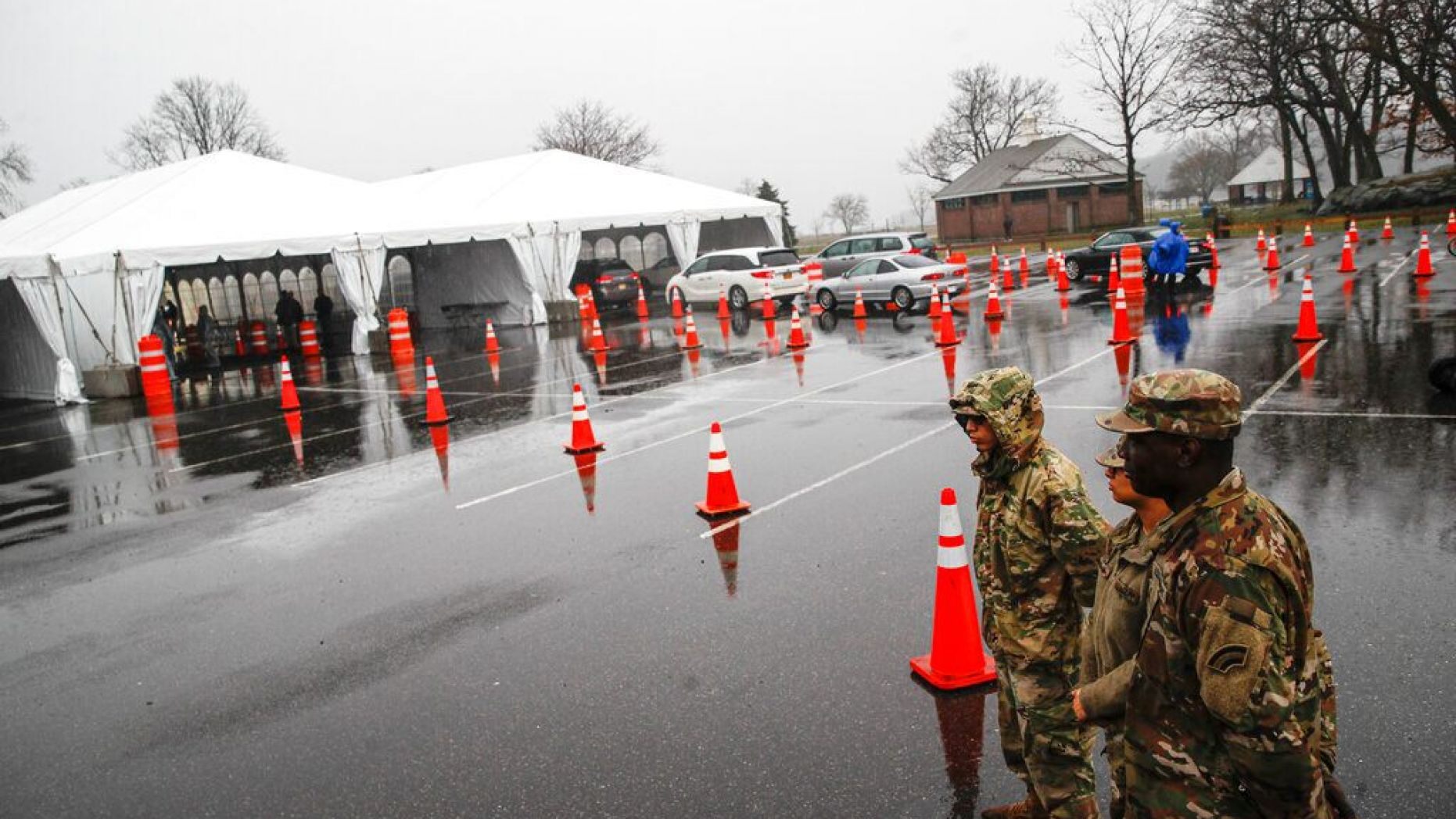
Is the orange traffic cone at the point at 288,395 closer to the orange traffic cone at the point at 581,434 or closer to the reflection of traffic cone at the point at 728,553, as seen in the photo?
the orange traffic cone at the point at 581,434

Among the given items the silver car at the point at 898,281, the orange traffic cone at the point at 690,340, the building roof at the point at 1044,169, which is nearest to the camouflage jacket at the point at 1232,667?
the orange traffic cone at the point at 690,340

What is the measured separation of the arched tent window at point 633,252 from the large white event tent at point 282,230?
7992 millimetres

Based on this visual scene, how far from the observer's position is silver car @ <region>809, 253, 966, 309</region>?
2308cm

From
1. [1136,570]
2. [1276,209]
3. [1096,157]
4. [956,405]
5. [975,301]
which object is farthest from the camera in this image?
[1096,157]

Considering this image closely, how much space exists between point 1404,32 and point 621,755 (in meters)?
44.2

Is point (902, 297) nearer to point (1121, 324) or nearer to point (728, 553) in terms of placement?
point (1121, 324)

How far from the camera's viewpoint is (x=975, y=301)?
2497 centimetres

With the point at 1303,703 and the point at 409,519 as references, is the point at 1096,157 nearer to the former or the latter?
the point at 409,519

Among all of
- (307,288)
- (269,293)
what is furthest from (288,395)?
(269,293)

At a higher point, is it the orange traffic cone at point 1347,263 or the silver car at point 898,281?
the silver car at point 898,281

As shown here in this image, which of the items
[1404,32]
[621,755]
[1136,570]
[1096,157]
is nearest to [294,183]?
[621,755]

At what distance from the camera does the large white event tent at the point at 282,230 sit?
68.8 ft

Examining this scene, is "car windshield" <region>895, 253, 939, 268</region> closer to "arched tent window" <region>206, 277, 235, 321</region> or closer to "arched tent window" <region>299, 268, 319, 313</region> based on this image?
"arched tent window" <region>299, 268, 319, 313</region>

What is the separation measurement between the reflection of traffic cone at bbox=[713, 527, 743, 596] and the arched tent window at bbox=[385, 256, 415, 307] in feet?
99.4
